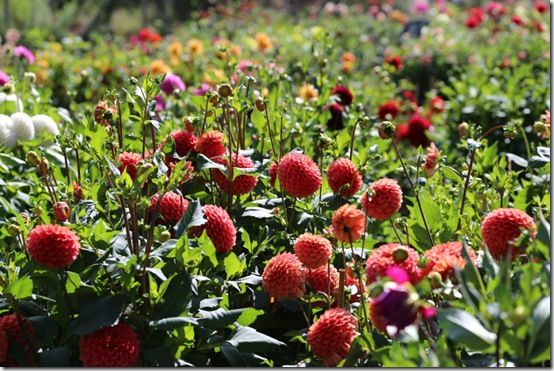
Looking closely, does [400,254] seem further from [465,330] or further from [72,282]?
[72,282]

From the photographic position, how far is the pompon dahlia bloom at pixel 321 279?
1.44m

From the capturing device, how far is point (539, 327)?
0.93m

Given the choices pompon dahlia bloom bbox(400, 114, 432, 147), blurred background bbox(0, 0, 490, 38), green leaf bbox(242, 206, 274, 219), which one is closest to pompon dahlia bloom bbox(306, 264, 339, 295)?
green leaf bbox(242, 206, 274, 219)

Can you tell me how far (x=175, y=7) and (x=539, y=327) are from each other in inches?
538

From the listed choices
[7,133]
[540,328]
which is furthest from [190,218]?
[7,133]

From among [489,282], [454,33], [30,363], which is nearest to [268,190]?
[30,363]

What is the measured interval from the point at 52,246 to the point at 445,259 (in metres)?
0.59

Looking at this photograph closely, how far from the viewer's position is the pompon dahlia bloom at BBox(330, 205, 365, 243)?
1256 millimetres

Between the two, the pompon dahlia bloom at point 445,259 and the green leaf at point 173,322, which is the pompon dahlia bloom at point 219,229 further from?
the pompon dahlia bloom at point 445,259

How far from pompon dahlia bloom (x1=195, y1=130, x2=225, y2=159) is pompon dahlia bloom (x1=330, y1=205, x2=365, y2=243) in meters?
0.44

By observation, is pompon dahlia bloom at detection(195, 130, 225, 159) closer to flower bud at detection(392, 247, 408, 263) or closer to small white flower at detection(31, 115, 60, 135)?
flower bud at detection(392, 247, 408, 263)

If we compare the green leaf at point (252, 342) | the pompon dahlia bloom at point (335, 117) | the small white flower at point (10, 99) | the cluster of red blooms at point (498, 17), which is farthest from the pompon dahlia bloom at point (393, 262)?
the cluster of red blooms at point (498, 17)

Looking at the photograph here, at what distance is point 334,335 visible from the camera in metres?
1.23

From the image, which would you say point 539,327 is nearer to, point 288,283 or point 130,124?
point 288,283
